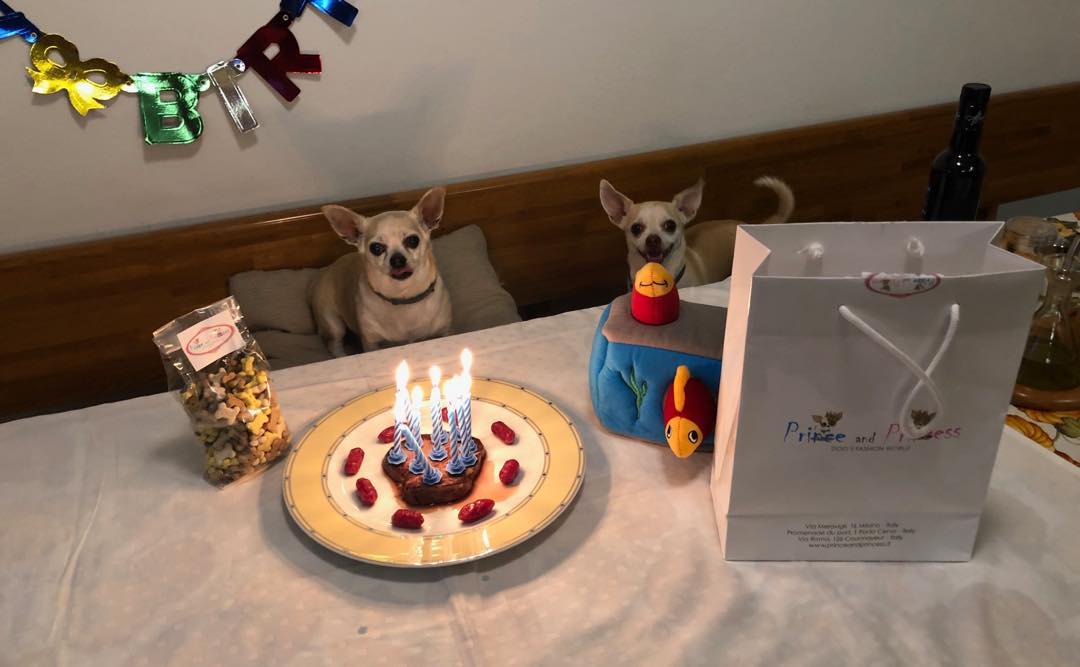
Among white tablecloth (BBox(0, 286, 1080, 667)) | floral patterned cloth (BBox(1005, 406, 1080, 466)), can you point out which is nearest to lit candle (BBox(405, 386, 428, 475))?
white tablecloth (BBox(0, 286, 1080, 667))

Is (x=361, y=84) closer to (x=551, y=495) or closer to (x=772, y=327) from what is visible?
(x=551, y=495)

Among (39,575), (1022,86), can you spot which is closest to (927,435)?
(39,575)

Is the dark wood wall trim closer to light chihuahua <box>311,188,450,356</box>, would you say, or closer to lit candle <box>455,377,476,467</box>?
light chihuahua <box>311,188,450,356</box>

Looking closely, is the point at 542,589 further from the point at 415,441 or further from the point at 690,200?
the point at 690,200

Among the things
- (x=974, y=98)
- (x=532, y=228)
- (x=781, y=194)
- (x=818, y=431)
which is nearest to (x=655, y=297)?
(x=818, y=431)

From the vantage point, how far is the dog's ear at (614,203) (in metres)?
1.46

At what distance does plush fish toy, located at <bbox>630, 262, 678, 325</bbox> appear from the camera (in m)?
0.84

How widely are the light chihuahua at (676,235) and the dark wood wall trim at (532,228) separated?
0.12m

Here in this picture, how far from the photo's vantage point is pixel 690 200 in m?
1.51

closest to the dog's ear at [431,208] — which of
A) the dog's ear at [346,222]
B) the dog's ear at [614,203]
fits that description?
the dog's ear at [346,222]

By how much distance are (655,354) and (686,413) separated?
0.25ft

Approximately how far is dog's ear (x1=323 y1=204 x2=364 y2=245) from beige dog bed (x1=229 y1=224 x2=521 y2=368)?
7.0 inches

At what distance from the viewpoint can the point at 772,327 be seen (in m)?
0.62

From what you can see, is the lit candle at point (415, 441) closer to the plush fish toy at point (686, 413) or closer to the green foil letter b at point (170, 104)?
the plush fish toy at point (686, 413)
